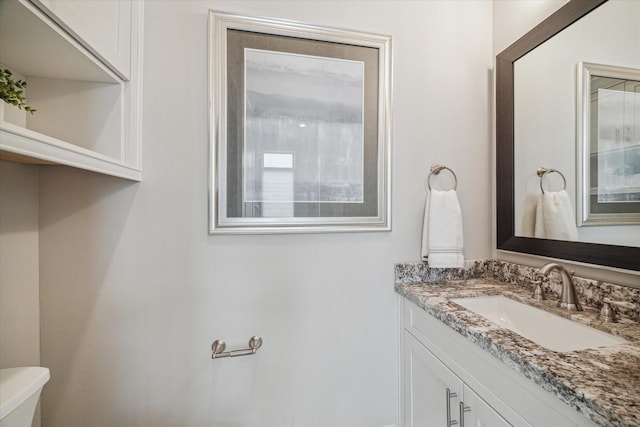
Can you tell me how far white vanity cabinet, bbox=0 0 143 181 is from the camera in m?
0.73

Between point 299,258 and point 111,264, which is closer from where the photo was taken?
point 111,264

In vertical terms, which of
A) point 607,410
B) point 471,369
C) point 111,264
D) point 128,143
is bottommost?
point 471,369

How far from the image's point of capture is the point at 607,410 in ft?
1.60

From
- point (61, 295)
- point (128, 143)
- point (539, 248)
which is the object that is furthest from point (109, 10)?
point (539, 248)

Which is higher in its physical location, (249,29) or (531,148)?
(249,29)

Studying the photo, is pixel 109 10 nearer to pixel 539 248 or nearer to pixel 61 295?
pixel 61 295

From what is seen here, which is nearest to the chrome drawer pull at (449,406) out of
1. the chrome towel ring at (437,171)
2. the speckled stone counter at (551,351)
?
the speckled stone counter at (551,351)

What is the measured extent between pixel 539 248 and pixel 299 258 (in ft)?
3.60

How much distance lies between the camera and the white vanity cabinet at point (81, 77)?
735 mm

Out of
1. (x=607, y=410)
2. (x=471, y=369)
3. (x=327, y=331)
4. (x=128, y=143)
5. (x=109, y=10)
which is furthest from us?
(x=327, y=331)

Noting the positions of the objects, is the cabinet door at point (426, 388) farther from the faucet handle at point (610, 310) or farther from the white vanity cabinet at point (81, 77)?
the white vanity cabinet at point (81, 77)

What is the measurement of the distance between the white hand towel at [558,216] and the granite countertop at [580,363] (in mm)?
288

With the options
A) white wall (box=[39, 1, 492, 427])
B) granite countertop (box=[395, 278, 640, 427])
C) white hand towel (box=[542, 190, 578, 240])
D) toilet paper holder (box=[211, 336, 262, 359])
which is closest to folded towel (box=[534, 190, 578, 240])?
white hand towel (box=[542, 190, 578, 240])

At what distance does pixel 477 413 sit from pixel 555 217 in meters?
0.86
